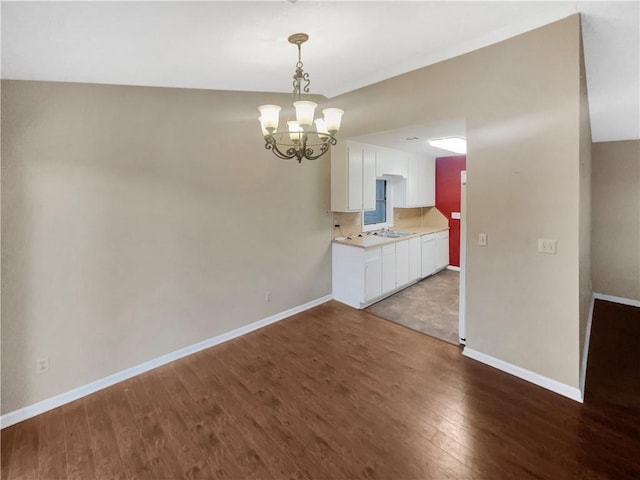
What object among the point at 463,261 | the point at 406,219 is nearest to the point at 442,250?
the point at 406,219

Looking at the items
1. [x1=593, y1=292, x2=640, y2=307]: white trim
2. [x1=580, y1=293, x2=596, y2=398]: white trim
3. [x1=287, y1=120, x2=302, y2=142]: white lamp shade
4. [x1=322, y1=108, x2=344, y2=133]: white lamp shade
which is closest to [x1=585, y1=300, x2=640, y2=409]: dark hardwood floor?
[x1=580, y1=293, x2=596, y2=398]: white trim

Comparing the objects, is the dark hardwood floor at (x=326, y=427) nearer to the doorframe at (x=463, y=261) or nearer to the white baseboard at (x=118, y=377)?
the white baseboard at (x=118, y=377)

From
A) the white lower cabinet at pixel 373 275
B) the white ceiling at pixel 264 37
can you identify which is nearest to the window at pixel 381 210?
the white lower cabinet at pixel 373 275

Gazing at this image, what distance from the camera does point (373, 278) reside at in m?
4.29

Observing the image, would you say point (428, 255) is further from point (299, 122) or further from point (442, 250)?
point (299, 122)

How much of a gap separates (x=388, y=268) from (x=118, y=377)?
138 inches

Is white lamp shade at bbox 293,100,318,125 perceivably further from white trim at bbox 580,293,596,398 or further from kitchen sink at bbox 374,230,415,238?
kitchen sink at bbox 374,230,415,238

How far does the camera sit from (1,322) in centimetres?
213

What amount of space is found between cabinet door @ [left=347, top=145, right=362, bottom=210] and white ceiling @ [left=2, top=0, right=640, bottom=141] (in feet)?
4.45

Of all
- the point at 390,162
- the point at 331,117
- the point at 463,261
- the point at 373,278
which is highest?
the point at 390,162

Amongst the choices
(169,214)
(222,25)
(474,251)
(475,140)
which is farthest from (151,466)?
(475,140)

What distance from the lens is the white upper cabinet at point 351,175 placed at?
4273 mm

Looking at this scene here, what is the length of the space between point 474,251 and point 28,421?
3.94 meters

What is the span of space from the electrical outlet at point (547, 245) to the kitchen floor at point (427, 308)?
135 cm
